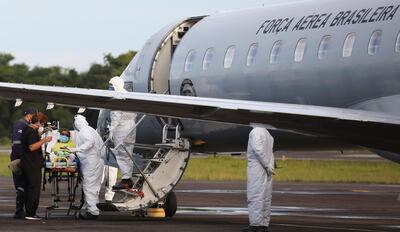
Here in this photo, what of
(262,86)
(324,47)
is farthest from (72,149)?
(324,47)

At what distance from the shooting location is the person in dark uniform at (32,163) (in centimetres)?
2494

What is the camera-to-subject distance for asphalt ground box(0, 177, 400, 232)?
75.9ft

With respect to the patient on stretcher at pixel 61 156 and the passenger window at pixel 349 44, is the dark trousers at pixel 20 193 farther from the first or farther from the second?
the passenger window at pixel 349 44

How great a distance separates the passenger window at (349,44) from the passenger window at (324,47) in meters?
0.53

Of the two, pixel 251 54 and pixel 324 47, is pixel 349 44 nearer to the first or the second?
pixel 324 47

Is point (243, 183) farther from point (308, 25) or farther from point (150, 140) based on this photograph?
point (308, 25)

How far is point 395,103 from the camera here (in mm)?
21281

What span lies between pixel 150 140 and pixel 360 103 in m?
7.64

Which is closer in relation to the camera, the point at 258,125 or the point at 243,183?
the point at 258,125

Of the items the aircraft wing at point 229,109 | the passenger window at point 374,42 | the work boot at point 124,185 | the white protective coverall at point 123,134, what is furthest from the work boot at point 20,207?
the passenger window at point 374,42

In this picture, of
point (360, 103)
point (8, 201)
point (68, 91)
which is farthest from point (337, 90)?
point (8, 201)

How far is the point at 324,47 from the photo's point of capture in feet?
77.4

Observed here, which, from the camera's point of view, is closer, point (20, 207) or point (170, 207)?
point (20, 207)

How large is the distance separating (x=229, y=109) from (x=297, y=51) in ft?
16.5
